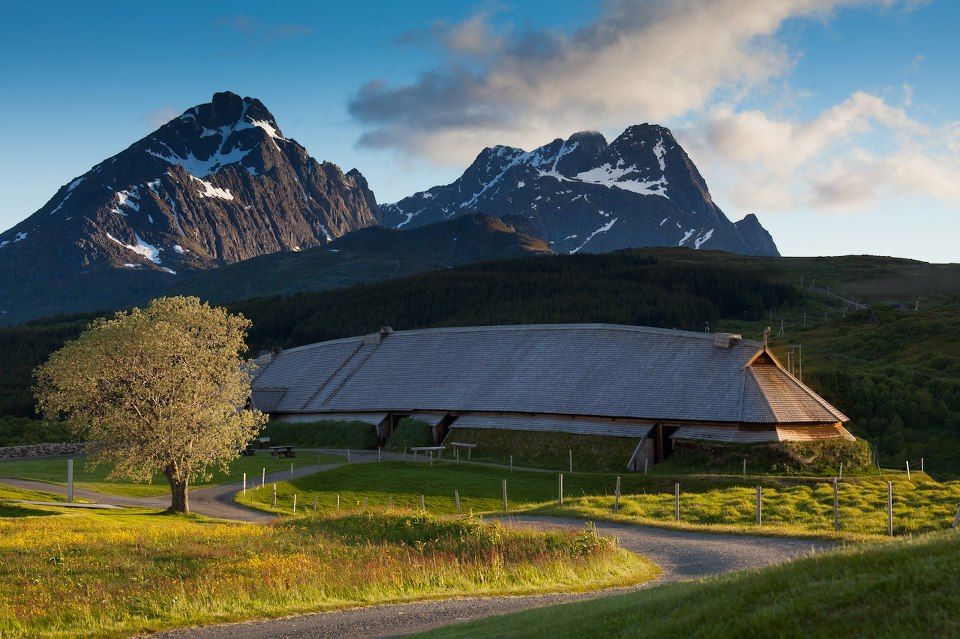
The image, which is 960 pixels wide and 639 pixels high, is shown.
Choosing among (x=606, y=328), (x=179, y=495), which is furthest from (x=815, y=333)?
(x=179, y=495)

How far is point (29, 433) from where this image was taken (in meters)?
94.3

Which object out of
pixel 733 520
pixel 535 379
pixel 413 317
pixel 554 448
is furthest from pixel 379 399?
pixel 413 317

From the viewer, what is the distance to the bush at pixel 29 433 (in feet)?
297

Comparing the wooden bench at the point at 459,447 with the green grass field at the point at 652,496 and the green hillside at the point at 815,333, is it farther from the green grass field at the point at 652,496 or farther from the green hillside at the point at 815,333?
the green hillside at the point at 815,333

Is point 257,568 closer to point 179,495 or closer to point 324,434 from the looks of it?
point 179,495

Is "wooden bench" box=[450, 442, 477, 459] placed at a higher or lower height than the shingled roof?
lower

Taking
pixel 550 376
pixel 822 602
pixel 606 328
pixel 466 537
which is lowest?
pixel 466 537

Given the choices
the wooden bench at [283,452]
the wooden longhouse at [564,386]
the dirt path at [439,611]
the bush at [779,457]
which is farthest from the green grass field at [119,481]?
the dirt path at [439,611]

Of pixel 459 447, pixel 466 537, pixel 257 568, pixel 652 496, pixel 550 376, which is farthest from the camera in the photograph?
pixel 550 376

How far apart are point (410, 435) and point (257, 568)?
5122 cm

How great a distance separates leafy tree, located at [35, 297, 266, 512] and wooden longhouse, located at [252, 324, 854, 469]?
29314 millimetres

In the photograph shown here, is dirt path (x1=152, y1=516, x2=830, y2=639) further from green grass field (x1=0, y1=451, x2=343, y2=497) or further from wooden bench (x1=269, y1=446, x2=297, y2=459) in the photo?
wooden bench (x1=269, y1=446, x2=297, y2=459)

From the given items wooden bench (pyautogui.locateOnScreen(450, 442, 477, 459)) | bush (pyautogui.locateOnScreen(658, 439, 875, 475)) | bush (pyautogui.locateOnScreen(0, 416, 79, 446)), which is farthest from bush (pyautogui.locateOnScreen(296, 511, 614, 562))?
bush (pyautogui.locateOnScreen(0, 416, 79, 446))

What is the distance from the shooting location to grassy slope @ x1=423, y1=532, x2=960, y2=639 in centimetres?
1185
